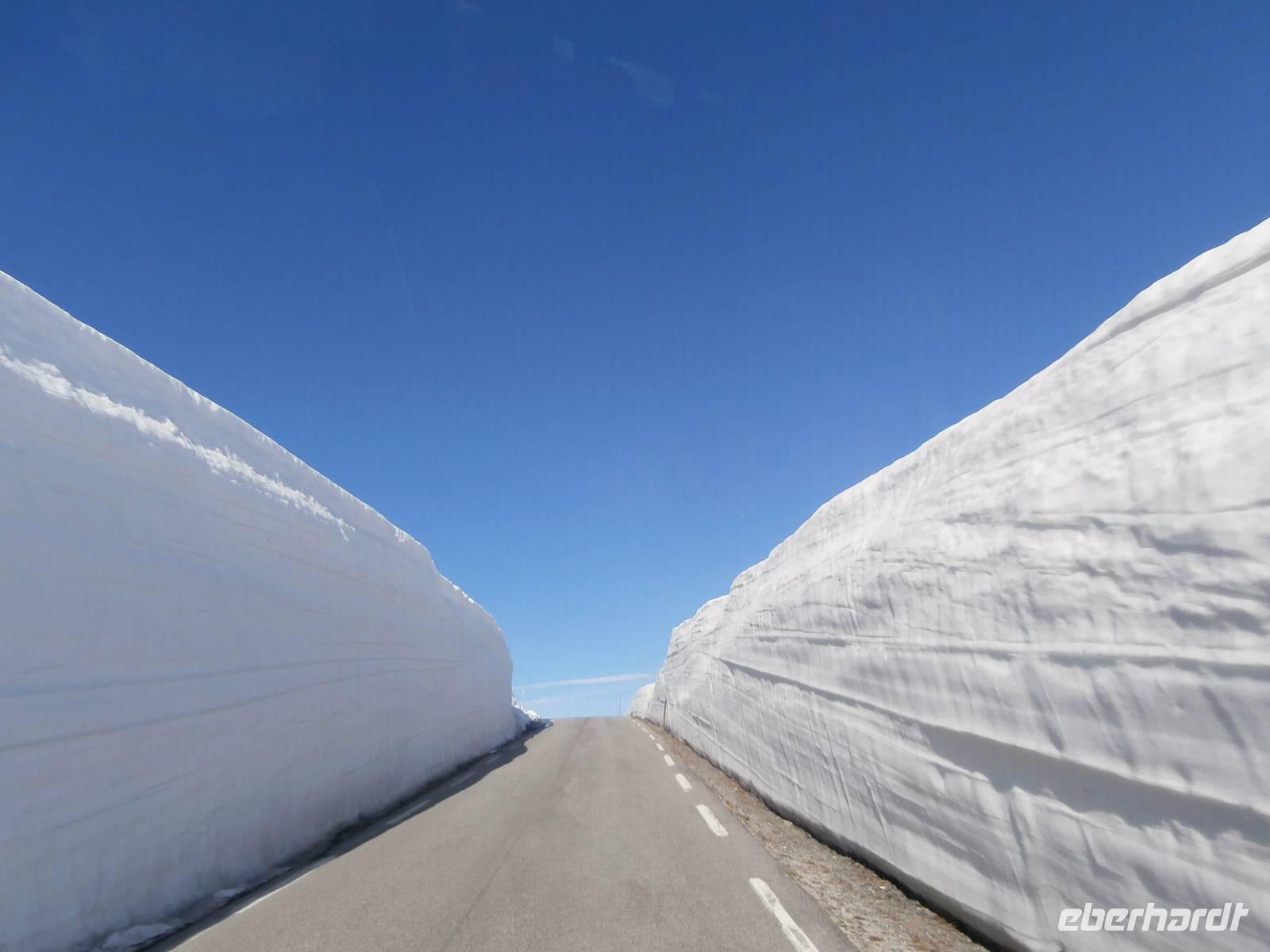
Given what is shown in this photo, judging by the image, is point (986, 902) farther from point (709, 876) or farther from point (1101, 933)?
point (709, 876)

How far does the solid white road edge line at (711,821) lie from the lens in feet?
25.1

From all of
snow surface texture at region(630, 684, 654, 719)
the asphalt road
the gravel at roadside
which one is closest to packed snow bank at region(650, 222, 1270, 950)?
the gravel at roadside

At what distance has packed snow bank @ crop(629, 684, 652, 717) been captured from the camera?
42.0 meters

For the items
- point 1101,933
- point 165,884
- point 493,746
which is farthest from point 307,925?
point 493,746

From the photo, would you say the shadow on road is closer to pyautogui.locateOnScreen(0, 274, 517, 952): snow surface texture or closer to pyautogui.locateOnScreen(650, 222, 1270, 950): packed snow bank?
pyautogui.locateOnScreen(0, 274, 517, 952): snow surface texture

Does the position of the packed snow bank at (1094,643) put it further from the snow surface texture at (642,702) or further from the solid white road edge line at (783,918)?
the snow surface texture at (642,702)

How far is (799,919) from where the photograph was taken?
4.76 metres

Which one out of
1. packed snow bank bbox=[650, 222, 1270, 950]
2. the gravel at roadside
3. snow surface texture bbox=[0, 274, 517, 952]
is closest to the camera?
packed snow bank bbox=[650, 222, 1270, 950]

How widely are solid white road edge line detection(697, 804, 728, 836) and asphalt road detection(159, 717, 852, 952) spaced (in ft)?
0.14

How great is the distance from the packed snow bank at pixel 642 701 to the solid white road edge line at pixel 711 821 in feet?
100

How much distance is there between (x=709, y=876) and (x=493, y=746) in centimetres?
1744

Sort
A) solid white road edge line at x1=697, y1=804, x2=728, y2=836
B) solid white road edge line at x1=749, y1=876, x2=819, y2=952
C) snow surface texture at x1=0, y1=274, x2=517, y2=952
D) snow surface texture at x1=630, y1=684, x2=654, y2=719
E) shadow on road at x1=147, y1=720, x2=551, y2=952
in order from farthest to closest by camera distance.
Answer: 1. snow surface texture at x1=630, y1=684, x2=654, y2=719
2. solid white road edge line at x1=697, y1=804, x2=728, y2=836
3. shadow on road at x1=147, y1=720, x2=551, y2=952
4. snow surface texture at x1=0, y1=274, x2=517, y2=952
5. solid white road edge line at x1=749, y1=876, x2=819, y2=952

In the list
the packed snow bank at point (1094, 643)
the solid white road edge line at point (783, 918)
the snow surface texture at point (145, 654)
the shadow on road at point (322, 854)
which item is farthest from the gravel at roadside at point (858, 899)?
the snow surface texture at point (145, 654)

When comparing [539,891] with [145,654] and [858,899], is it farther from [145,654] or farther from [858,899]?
[145,654]
